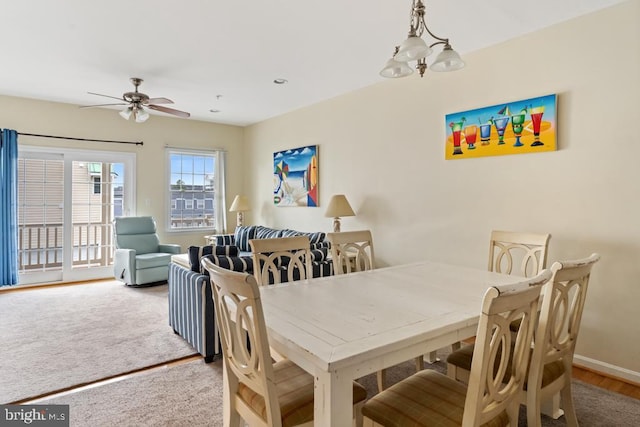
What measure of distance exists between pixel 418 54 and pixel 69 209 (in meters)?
5.74

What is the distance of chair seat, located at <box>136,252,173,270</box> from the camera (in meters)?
5.12

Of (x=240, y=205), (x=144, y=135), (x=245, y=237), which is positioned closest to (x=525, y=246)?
(x=245, y=237)

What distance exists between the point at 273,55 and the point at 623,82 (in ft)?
9.19

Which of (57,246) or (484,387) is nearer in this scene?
(484,387)

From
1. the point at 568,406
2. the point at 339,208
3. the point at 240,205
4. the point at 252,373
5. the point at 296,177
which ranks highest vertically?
the point at 296,177

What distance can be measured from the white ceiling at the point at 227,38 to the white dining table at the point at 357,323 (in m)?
1.95

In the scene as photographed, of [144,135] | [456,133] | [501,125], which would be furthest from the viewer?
[144,135]

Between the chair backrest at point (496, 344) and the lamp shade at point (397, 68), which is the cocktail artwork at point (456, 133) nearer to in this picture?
the lamp shade at point (397, 68)

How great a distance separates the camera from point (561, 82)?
2.81 meters

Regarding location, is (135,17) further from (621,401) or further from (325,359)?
(621,401)

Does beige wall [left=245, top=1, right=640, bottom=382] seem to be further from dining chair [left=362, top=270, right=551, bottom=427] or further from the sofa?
dining chair [left=362, top=270, right=551, bottom=427]

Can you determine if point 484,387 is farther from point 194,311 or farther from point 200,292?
point 194,311

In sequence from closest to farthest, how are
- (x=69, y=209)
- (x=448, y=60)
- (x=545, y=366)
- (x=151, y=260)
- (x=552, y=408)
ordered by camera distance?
(x=545, y=366) < (x=448, y=60) < (x=552, y=408) < (x=151, y=260) < (x=69, y=209)

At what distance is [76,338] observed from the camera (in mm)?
3285
